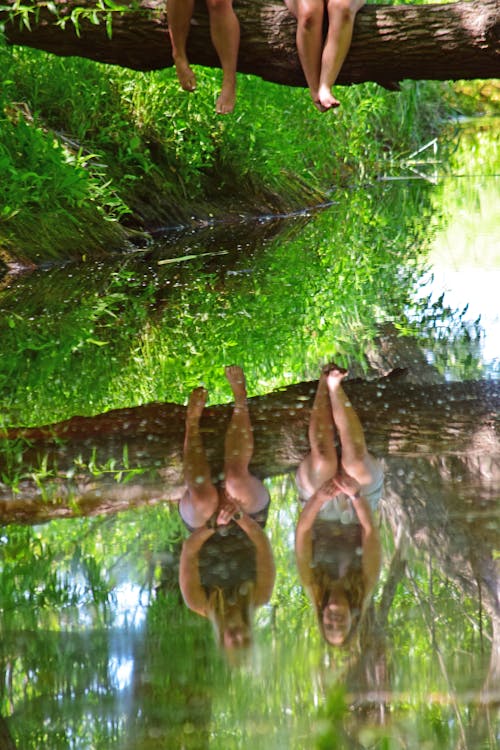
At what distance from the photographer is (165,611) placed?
1.76m

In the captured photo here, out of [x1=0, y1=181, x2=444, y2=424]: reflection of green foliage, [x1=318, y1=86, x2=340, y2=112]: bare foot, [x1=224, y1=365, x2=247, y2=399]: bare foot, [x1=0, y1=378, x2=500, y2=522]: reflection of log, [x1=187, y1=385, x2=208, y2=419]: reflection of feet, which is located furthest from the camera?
[x1=318, y1=86, x2=340, y2=112]: bare foot

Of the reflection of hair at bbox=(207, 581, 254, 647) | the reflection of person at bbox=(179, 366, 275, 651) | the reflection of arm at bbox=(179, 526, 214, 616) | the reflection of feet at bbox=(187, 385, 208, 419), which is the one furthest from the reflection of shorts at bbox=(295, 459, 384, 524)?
the reflection of feet at bbox=(187, 385, 208, 419)

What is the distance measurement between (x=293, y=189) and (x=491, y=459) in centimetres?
627

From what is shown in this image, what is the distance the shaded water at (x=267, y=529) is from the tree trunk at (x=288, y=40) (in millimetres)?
867

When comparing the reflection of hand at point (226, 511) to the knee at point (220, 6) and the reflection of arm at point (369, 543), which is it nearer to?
the reflection of arm at point (369, 543)

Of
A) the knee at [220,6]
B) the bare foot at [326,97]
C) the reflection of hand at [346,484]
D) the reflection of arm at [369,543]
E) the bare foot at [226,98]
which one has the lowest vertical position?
the reflection of arm at [369,543]

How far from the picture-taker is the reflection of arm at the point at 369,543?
1.82 metres

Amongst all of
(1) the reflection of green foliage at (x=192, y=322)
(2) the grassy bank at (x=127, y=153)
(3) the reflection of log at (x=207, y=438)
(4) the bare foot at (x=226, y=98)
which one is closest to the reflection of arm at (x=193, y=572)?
(3) the reflection of log at (x=207, y=438)

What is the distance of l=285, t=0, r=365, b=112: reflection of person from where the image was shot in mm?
4855

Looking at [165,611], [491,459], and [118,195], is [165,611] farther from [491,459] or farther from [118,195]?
[118,195]

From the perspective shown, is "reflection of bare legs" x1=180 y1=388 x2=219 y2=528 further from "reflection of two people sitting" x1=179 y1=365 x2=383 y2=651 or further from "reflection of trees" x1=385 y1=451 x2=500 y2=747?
"reflection of trees" x1=385 y1=451 x2=500 y2=747

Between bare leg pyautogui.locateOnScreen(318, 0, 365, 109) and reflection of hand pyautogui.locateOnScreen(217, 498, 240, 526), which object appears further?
bare leg pyautogui.locateOnScreen(318, 0, 365, 109)

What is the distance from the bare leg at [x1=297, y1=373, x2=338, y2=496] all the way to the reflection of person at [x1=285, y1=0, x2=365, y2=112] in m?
2.37

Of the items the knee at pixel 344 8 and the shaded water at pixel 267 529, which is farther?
the knee at pixel 344 8
